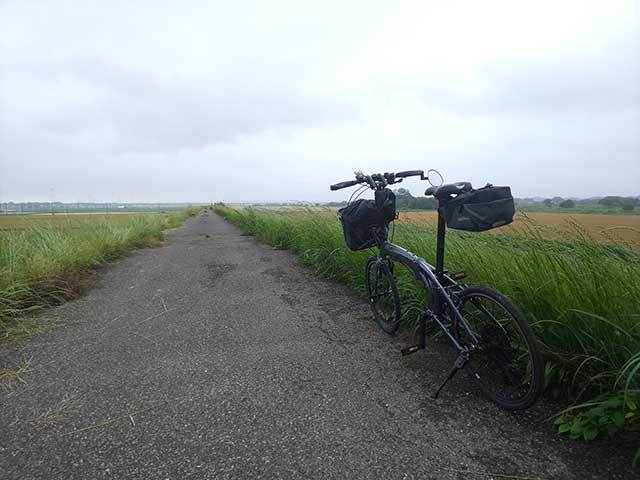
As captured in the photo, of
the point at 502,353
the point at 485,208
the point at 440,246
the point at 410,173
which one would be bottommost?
the point at 502,353

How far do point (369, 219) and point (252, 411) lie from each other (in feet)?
6.24

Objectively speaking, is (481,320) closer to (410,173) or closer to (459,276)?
(459,276)

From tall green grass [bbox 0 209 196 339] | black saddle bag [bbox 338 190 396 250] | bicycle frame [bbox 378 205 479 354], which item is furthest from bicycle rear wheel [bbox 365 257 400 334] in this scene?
tall green grass [bbox 0 209 196 339]

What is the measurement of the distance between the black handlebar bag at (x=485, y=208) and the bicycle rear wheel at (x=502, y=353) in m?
0.39

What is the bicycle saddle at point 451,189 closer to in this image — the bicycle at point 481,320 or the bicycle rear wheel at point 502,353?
the bicycle at point 481,320

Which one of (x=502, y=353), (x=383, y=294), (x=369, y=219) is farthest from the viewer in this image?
(x=383, y=294)

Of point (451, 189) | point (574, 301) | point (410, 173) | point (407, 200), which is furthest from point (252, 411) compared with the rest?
point (407, 200)

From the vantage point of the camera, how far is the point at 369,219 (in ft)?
10.0

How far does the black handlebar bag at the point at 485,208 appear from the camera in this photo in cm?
188

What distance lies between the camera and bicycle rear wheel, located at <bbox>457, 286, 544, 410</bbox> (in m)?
1.69

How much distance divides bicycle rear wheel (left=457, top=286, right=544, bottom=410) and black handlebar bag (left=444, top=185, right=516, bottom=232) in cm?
39

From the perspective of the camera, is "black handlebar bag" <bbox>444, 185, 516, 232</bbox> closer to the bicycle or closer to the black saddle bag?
the bicycle

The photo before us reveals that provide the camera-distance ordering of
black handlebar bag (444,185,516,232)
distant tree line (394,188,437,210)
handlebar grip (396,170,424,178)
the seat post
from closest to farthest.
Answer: black handlebar bag (444,185,516,232), the seat post, handlebar grip (396,170,424,178), distant tree line (394,188,437,210)

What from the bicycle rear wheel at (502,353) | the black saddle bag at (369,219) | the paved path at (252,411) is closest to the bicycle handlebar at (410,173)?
the black saddle bag at (369,219)
